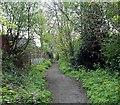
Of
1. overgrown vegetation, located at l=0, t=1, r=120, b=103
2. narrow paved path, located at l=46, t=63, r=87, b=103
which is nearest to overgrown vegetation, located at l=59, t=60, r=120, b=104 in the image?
overgrown vegetation, located at l=0, t=1, r=120, b=103

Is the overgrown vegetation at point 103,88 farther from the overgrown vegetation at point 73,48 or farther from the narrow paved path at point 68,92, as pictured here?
the narrow paved path at point 68,92

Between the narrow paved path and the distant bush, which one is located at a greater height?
the distant bush

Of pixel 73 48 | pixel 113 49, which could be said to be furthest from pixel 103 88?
pixel 73 48

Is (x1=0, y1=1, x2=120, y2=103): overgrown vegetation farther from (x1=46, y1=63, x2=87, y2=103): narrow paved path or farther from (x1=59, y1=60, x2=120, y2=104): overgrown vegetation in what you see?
(x1=46, y1=63, x2=87, y2=103): narrow paved path

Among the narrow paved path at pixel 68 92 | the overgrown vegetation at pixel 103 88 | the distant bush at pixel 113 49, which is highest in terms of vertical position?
the distant bush at pixel 113 49

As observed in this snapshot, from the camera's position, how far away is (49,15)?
7.16 meters

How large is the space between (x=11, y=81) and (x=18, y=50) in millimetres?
1974

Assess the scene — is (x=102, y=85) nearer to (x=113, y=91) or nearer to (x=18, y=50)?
(x=113, y=91)

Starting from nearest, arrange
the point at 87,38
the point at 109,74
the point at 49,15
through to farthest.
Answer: the point at 109,74, the point at 87,38, the point at 49,15

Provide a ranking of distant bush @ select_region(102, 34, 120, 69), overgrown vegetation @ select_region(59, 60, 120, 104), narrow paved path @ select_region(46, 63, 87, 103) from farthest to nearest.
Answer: distant bush @ select_region(102, 34, 120, 69)
narrow paved path @ select_region(46, 63, 87, 103)
overgrown vegetation @ select_region(59, 60, 120, 104)

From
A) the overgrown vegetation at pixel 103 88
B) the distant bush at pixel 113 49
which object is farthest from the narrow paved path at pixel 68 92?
the distant bush at pixel 113 49

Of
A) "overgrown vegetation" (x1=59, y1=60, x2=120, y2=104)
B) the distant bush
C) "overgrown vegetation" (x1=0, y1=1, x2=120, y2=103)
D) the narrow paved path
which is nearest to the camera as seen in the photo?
"overgrown vegetation" (x1=59, y1=60, x2=120, y2=104)

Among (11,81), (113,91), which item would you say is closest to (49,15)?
(11,81)

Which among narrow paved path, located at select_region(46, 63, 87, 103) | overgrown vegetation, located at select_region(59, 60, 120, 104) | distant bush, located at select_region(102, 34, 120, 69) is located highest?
distant bush, located at select_region(102, 34, 120, 69)
